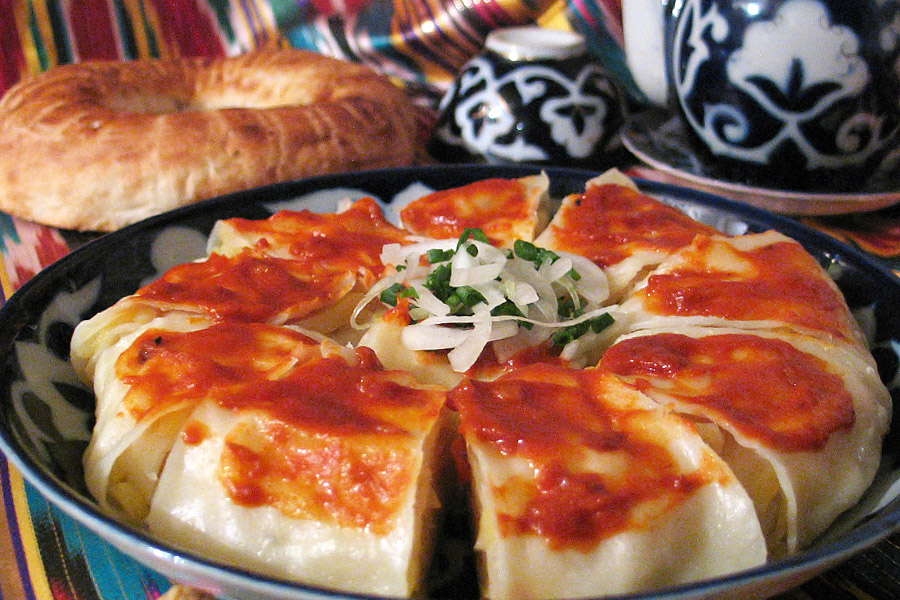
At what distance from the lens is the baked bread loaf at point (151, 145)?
289cm

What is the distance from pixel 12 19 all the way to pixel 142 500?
4.22 meters

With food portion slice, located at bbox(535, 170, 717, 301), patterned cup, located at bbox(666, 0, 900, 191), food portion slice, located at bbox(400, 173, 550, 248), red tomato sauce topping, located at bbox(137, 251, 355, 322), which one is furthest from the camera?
patterned cup, located at bbox(666, 0, 900, 191)

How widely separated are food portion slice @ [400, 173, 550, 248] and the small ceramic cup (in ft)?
2.98

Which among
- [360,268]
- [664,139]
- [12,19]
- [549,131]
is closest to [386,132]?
[549,131]

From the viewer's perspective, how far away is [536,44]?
11.7ft

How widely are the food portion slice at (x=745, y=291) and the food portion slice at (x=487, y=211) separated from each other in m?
0.44

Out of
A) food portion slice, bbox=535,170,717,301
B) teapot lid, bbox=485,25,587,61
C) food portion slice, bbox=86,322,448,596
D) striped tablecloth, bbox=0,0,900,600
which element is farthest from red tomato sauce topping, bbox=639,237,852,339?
teapot lid, bbox=485,25,587,61

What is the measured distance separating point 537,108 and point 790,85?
1.09m

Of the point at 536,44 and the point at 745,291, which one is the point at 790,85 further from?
the point at 536,44

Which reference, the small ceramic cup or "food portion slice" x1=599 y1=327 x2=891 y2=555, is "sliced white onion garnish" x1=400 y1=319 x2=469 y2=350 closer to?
"food portion slice" x1=599 y1=327 x2=891 y2=555

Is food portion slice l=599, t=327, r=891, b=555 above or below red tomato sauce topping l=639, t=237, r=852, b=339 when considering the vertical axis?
below

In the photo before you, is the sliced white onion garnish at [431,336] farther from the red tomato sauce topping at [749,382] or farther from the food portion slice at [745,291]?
the food portion slice at [745,291]

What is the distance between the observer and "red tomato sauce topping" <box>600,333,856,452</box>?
1418mm

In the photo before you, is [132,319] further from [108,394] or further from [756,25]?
[756,25]
